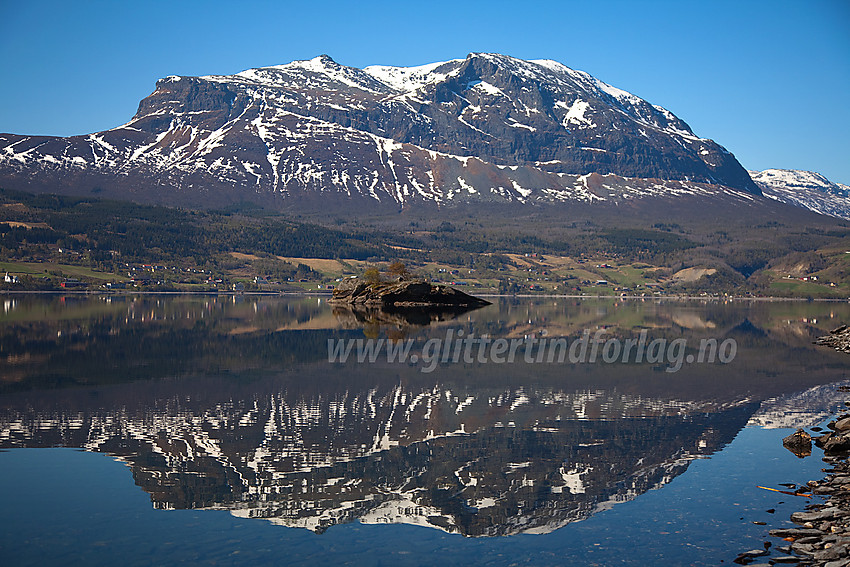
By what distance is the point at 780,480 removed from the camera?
23875 millimetres

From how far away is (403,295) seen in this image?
5354 inches

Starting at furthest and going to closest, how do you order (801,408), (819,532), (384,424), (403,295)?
(403,295) → (801,408) → (384,424) → (819,532)

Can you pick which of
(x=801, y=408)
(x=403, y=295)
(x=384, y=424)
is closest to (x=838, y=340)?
(x=801, y=408)

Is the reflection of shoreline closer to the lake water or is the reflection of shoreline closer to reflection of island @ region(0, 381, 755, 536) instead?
the lake water

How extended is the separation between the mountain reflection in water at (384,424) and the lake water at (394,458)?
119mm

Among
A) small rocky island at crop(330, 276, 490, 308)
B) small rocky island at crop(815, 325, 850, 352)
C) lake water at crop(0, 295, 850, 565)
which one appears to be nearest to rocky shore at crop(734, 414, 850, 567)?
lake water at crop(0, 295, 850, 565)

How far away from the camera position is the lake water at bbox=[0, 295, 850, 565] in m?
18.3

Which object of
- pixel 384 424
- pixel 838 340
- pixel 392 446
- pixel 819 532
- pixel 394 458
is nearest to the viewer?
pixel 819 532

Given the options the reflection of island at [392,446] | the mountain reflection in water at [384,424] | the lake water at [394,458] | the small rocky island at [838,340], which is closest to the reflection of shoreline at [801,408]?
the lake water at [394,458]

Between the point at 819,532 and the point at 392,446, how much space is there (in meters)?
13.8

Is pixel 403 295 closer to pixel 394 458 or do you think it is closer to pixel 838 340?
pixel 838 340

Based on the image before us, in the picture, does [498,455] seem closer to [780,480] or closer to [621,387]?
[780,480]

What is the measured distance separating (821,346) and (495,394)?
43.8 m

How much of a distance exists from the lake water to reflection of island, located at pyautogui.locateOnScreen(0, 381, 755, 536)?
0.36 feet
